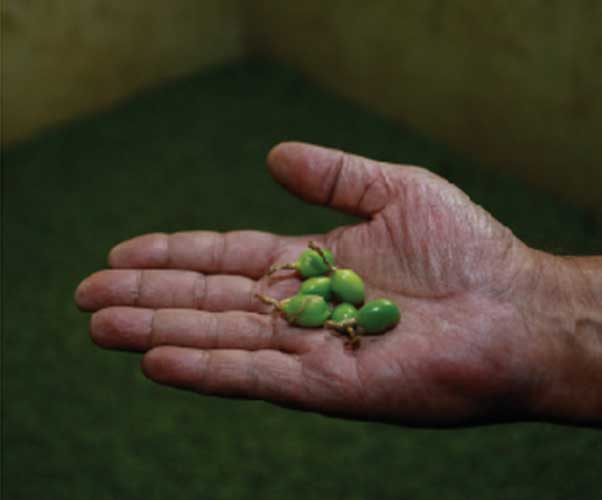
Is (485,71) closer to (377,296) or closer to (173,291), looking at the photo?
(377,296)

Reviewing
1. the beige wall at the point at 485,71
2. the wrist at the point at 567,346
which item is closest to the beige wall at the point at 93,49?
the beige wall at the point at 485,71

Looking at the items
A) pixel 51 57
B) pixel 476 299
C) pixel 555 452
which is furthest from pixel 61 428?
pixel 51 57

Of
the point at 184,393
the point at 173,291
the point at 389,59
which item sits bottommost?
the point at 184,393

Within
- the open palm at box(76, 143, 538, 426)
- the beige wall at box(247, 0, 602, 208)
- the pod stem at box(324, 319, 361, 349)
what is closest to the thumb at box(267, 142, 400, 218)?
the open palm at box(76, 143, 538, 426)

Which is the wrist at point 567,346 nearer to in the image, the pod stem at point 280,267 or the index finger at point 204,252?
the pod stem at point 280,267

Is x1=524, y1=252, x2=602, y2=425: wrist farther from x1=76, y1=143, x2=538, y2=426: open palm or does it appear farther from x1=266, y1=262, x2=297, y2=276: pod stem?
x1=266, y1=262, x2=297, y2=276: pod stem

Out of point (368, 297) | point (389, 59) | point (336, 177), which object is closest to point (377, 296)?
point (368, 297)

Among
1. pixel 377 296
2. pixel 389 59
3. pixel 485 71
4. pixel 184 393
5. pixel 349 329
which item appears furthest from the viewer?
pixel 389 59

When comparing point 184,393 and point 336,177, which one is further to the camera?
point 184,393
